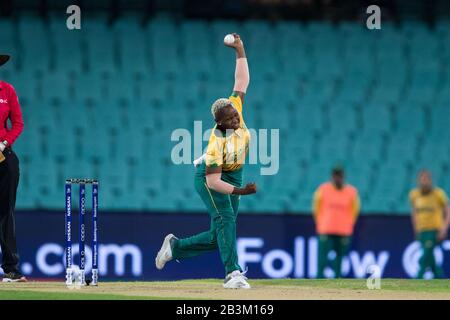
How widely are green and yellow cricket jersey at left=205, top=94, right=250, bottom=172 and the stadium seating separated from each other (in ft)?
18.7

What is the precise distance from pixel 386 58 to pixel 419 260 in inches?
125

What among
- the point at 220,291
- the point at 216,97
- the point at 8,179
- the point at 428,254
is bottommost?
the point at 428,254

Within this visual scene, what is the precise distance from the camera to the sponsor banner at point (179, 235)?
1524 centimetres

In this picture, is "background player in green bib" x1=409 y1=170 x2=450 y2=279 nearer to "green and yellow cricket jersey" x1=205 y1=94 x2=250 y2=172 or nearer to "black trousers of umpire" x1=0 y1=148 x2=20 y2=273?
"green and yellow cricket jersey" x1=205 y1=94 x2=250 y2=172

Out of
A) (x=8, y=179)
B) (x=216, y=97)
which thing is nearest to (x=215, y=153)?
(x=8, y=179)

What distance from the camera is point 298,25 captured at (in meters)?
17.4

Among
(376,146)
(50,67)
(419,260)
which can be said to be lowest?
(419,260)

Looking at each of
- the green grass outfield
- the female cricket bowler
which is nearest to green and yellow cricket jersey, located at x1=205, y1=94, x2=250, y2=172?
the female cricket bowler

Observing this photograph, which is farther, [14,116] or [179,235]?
[179,235]

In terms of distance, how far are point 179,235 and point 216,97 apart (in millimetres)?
2386

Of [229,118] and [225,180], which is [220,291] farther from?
[229,118]

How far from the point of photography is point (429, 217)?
1559cm
